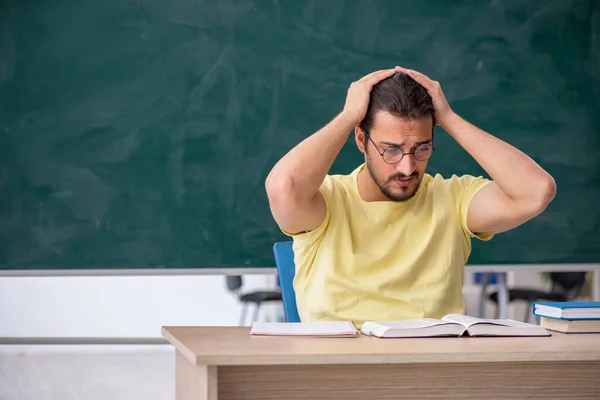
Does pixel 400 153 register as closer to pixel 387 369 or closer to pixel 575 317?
pixel 575 317

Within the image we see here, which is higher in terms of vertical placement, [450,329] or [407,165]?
[407,165]

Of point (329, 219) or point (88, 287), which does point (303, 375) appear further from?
point (88, 287)

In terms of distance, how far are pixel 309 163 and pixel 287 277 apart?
0.39 metres

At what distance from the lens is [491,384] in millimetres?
1572

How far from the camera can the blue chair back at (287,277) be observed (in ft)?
7.49

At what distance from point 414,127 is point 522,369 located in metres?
0.77

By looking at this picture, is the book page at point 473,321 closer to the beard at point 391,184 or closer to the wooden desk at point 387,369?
the wooden desk at point 387,369

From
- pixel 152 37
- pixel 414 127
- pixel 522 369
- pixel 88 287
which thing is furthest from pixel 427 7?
pixel 522 369

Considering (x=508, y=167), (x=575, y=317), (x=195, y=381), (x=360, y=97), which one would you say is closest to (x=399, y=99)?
(x=360, y=97)

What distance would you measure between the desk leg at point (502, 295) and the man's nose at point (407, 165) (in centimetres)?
194

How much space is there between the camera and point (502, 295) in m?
3.92

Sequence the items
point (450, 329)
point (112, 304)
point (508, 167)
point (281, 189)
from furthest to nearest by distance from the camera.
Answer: point (112, 304) < point (508, 167) < point (281, 189) < point (450, 329)

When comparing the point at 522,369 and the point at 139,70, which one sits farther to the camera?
the point at 139,70

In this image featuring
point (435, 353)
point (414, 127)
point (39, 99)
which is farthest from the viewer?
point (39, 99)
